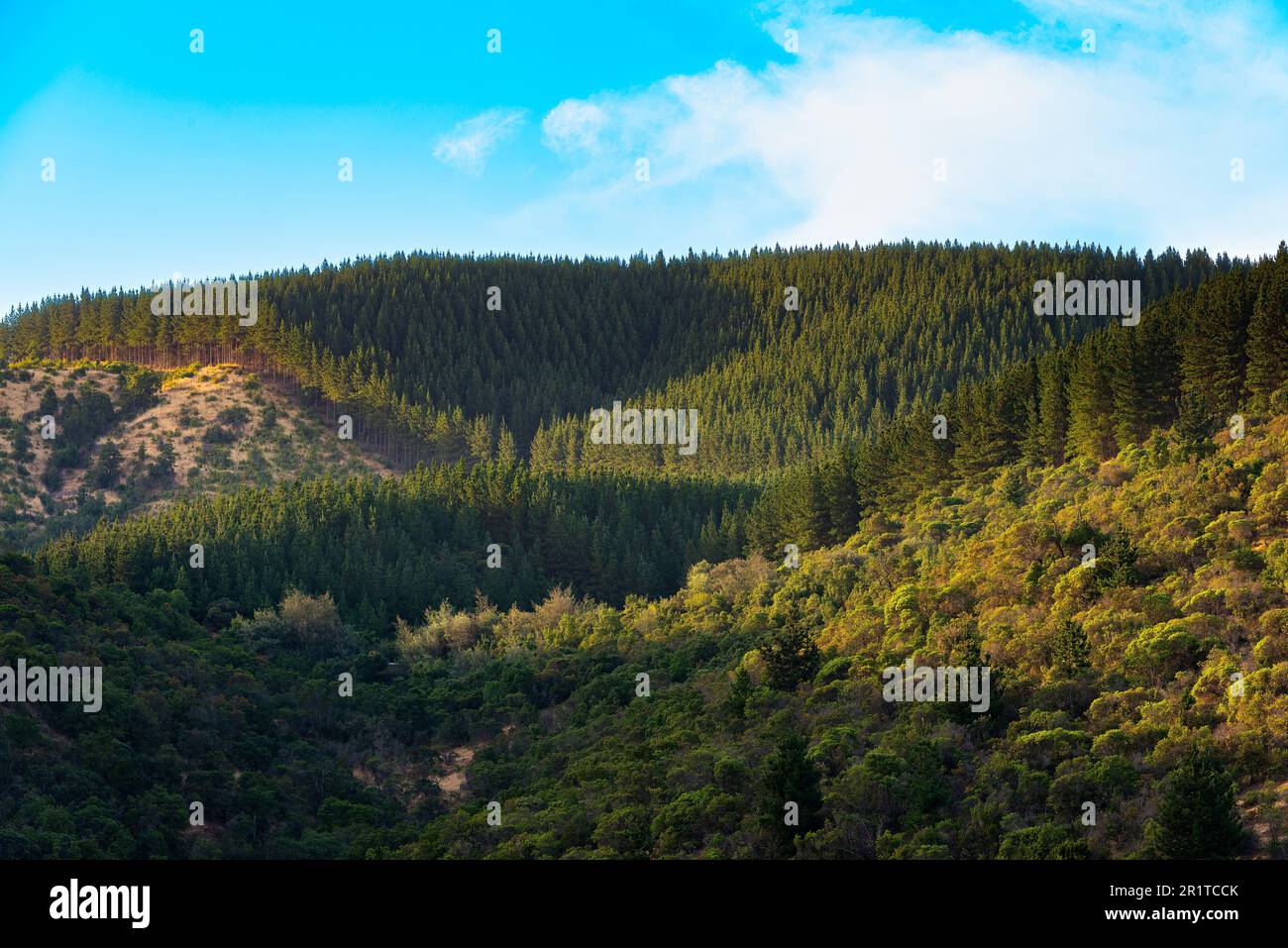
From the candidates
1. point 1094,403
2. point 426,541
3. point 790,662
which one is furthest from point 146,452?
point 790,662

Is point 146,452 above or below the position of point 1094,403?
below

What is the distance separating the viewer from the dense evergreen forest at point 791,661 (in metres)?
45.3

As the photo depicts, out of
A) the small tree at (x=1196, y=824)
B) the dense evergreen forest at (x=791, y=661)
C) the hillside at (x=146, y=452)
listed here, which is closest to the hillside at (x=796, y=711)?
the small tree at (x=1196, y=824)

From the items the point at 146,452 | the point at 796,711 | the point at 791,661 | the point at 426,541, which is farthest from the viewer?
the point at 146,452

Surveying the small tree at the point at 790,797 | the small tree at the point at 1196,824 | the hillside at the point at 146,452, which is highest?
the hillside at the point at 146,452

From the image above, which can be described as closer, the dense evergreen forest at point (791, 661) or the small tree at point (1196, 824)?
the small tree at point (1196, 824)

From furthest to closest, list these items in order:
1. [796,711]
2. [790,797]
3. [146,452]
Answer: [146,452] → [796,711] → [790,797]

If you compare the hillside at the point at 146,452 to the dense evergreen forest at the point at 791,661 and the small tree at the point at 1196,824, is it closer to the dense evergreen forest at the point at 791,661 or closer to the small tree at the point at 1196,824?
the dense evergreen forest at the point at 791,661

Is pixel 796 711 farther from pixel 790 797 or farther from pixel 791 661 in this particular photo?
pixel 790 797

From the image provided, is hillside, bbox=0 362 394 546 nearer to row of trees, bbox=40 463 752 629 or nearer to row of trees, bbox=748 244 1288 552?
row of trees, bbox=40 463 752 629

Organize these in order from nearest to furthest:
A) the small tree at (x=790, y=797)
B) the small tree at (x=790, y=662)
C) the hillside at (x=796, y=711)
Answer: the hillside at (x=796, y=711) < the small tree at (x=790, y=797) < the small tree at (x=790, y=662)

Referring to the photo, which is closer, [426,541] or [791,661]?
[791,661]

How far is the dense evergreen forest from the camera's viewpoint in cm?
4534

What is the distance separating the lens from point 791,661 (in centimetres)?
6444
